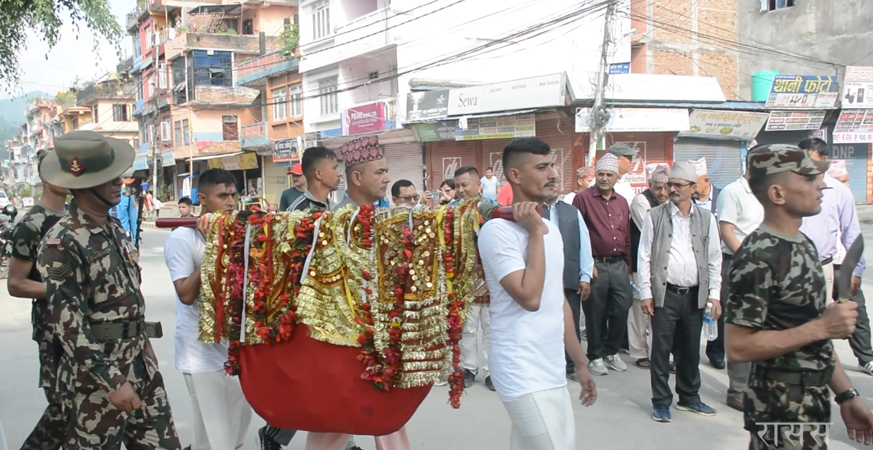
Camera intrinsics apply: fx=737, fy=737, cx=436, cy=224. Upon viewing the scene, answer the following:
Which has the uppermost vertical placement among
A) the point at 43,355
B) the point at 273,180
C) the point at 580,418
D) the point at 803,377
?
the point at 273,180

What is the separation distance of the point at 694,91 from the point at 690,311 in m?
15.4

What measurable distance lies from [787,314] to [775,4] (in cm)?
3037

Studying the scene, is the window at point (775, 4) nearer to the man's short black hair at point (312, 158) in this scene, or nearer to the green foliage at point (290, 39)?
the green foliage at point (290, 39)

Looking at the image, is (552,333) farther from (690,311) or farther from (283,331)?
(690,311)

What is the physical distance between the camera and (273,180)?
33406mm

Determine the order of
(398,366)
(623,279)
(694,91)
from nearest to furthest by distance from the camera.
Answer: (398,366) < (623,279) < (694,91)

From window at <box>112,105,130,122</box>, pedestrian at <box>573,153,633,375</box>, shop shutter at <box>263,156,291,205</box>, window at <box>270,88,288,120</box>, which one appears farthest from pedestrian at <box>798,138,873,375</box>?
window at <box>112,105,130,122</box>

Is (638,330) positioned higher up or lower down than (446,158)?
lower down

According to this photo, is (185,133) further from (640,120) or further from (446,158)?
(640,120)

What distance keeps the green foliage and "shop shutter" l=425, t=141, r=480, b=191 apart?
31.7ft

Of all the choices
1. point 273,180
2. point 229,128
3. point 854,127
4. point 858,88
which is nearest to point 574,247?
point 858,88

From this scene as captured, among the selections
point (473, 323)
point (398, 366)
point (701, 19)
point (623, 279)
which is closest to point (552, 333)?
point (398, 366)

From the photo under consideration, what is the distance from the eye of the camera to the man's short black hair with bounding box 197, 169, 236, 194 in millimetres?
4109

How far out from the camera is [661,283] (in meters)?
5.45
